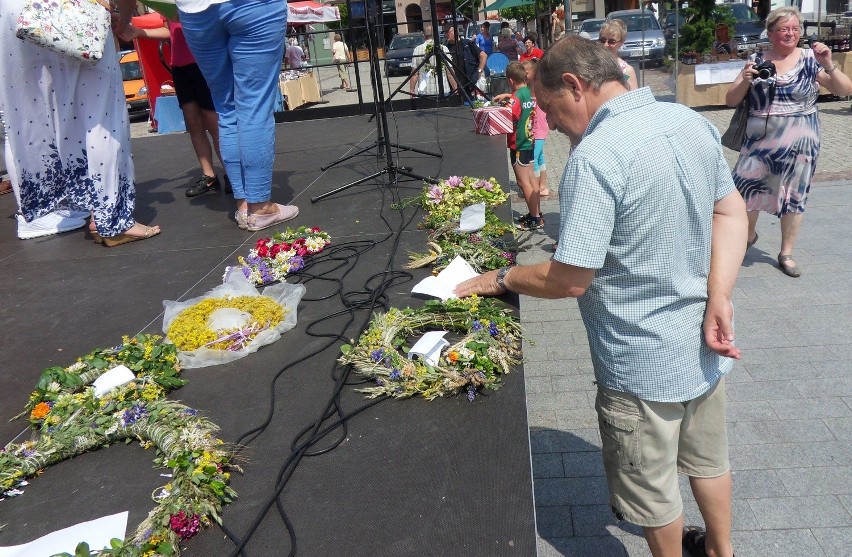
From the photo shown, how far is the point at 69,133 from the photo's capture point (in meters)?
4.07

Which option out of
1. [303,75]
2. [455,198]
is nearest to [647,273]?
[455,198]

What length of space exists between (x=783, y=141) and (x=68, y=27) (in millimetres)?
4180

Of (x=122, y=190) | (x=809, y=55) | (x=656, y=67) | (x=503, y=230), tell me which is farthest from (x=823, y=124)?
(x=122, y=190)

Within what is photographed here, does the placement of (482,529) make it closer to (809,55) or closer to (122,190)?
(122,190)

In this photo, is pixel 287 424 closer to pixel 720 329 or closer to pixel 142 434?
pixel 142 434

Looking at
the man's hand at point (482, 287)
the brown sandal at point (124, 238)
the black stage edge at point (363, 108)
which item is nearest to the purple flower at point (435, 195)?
the man's hand at point (482, 287)

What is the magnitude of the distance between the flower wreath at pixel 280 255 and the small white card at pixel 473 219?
70 cm

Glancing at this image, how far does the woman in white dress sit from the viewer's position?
3.93m

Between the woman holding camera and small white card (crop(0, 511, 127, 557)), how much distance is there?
4297mm

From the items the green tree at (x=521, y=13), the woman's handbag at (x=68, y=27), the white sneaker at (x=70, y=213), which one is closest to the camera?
the woman's handbag at (x=68, y=27)

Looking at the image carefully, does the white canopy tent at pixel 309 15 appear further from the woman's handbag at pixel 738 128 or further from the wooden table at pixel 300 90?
the woman's handbag at pixel 738 128

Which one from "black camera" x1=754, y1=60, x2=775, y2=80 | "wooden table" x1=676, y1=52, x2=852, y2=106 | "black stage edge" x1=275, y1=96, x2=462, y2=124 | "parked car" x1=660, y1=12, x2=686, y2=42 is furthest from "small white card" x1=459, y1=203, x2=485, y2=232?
"parked car" x1=660, y1=12, x2=686, y2=42

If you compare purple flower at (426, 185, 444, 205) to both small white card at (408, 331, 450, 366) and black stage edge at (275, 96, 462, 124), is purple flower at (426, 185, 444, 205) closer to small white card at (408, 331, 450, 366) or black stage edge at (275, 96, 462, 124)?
small white card at (408, 331, 450, 366)

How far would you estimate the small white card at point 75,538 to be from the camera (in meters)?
1.69
